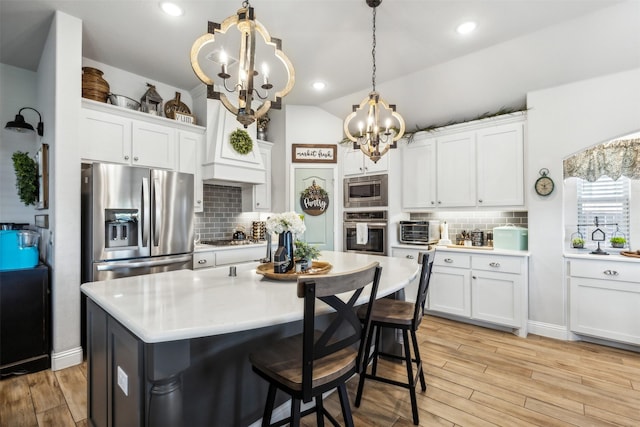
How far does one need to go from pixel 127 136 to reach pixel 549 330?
490cm

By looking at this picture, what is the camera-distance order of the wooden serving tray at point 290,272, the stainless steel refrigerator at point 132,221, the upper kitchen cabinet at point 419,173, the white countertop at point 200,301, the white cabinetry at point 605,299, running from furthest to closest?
the upper kitchen cabinet at point 419,173, the white cabinetry at point 605,299, the stainless steel refrigerator at point 132,221, the wooden serving tray at point 290,272, the white countertop at point 200,301

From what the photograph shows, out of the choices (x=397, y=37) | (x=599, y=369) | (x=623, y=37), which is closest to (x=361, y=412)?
(x=599, y=369)

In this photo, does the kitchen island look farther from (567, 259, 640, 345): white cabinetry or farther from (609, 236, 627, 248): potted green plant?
(609, 236, 627, 248): potted green plant

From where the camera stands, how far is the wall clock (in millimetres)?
3238

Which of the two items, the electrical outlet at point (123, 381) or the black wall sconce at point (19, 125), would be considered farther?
the black wall sconce at point (19, 125)

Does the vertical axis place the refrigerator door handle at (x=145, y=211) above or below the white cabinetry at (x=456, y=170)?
below

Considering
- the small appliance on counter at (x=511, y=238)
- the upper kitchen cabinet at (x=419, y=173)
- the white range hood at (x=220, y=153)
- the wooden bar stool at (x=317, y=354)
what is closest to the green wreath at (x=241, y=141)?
the white range hood at (x=220, y=153)

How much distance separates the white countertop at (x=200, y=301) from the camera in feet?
3.53

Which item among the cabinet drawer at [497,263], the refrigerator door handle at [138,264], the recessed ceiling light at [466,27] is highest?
the recessed ceiling light at [466,27]

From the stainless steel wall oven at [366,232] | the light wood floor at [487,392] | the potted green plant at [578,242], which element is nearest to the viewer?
the light wood floor at [487,392]

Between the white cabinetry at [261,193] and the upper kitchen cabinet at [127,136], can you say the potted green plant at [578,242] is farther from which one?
the upper kitchen cabinet at [127,136]

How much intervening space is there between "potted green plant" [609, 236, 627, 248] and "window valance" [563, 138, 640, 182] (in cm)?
63

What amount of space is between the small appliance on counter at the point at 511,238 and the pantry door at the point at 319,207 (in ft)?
7.10

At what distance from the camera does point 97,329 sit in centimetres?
158
